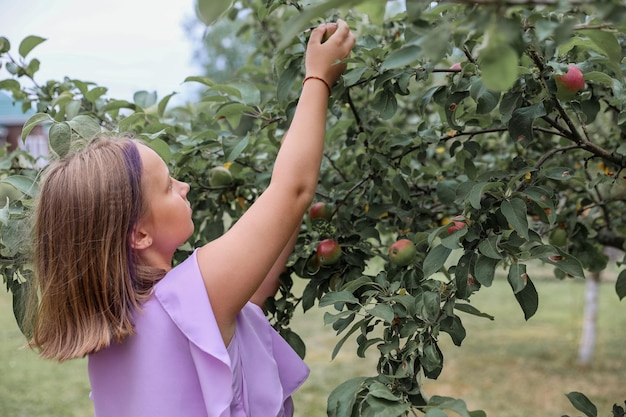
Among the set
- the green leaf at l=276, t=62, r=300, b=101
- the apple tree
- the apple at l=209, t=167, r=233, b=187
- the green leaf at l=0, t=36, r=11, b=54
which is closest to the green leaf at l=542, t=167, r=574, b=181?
the apple tree

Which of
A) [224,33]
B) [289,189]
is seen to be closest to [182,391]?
[289,189]

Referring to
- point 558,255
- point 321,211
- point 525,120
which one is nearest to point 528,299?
point 558,255

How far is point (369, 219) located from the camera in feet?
5.27

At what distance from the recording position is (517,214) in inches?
45.8

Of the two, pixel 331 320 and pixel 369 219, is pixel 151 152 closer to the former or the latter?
pixel 331 320

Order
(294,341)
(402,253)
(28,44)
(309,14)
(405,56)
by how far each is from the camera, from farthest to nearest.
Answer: (28,44) < (294,341) < (402,253) < (405,56) < (309,14)

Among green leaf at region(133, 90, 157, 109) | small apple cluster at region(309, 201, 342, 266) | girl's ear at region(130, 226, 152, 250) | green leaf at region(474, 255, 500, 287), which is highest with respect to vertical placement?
girl's ear at region(130, 226, 152, 250)

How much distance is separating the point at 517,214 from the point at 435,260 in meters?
0.16

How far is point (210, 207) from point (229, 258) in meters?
0.63

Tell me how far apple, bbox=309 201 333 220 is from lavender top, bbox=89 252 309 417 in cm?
43

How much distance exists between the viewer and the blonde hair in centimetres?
117

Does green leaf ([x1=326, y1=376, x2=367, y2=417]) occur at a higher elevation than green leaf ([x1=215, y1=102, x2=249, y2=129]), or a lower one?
lower

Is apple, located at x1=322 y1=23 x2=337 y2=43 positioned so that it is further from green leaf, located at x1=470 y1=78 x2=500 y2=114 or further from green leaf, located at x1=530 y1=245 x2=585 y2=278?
green leaf, located at x1=530 y1=245 x2=585 y2=278

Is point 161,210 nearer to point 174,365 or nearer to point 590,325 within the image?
point 174,365
